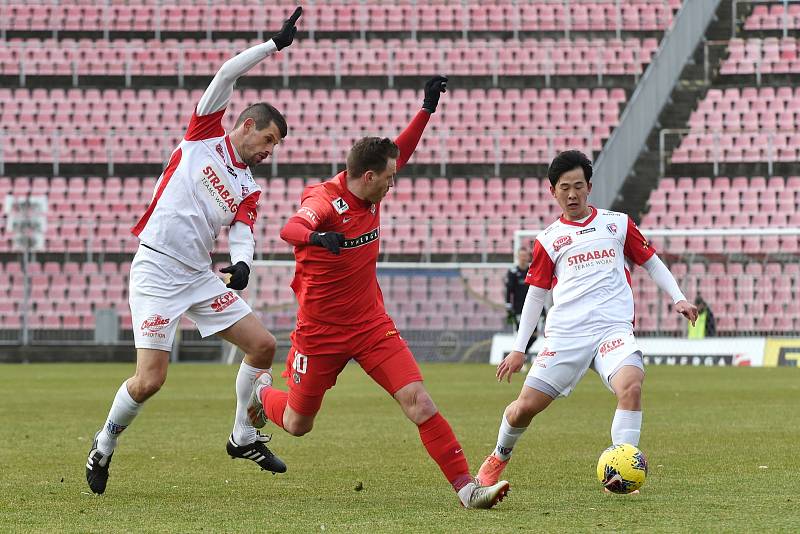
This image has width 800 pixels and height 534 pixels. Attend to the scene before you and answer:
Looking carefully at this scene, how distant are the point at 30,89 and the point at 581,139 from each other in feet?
49.6

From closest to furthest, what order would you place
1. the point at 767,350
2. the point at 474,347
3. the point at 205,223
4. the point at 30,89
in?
the point at 205,223
the point at 767,350
the point at 474,347
the point at 30,89

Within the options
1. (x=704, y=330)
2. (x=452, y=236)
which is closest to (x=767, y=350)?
(x=704, y=330)

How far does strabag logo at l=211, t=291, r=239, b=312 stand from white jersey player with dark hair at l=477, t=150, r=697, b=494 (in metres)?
1.68

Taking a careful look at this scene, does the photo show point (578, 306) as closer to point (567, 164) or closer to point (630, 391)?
point (630, 391)

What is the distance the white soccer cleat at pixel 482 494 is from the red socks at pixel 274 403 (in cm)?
147

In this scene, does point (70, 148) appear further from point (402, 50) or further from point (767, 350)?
point (767, 350)

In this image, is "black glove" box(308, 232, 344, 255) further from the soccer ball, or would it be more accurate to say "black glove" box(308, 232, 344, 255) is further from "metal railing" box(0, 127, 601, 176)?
"metal railing" box(0, 127, 601, 176)

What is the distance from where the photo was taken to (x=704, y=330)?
88.9 ft

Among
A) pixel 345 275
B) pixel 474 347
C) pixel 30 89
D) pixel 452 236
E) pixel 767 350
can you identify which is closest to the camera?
pixel 345 275

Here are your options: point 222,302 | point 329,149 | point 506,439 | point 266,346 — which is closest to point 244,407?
point 266,346

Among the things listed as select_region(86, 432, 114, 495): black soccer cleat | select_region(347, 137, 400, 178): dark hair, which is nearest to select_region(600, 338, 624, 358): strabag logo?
select_region(347, 137, 400, 178): dark hair

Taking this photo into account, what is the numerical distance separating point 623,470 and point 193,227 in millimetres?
2849

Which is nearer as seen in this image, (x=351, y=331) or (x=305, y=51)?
(x=351, y=331)

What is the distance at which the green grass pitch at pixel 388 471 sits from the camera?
6.52 metres
